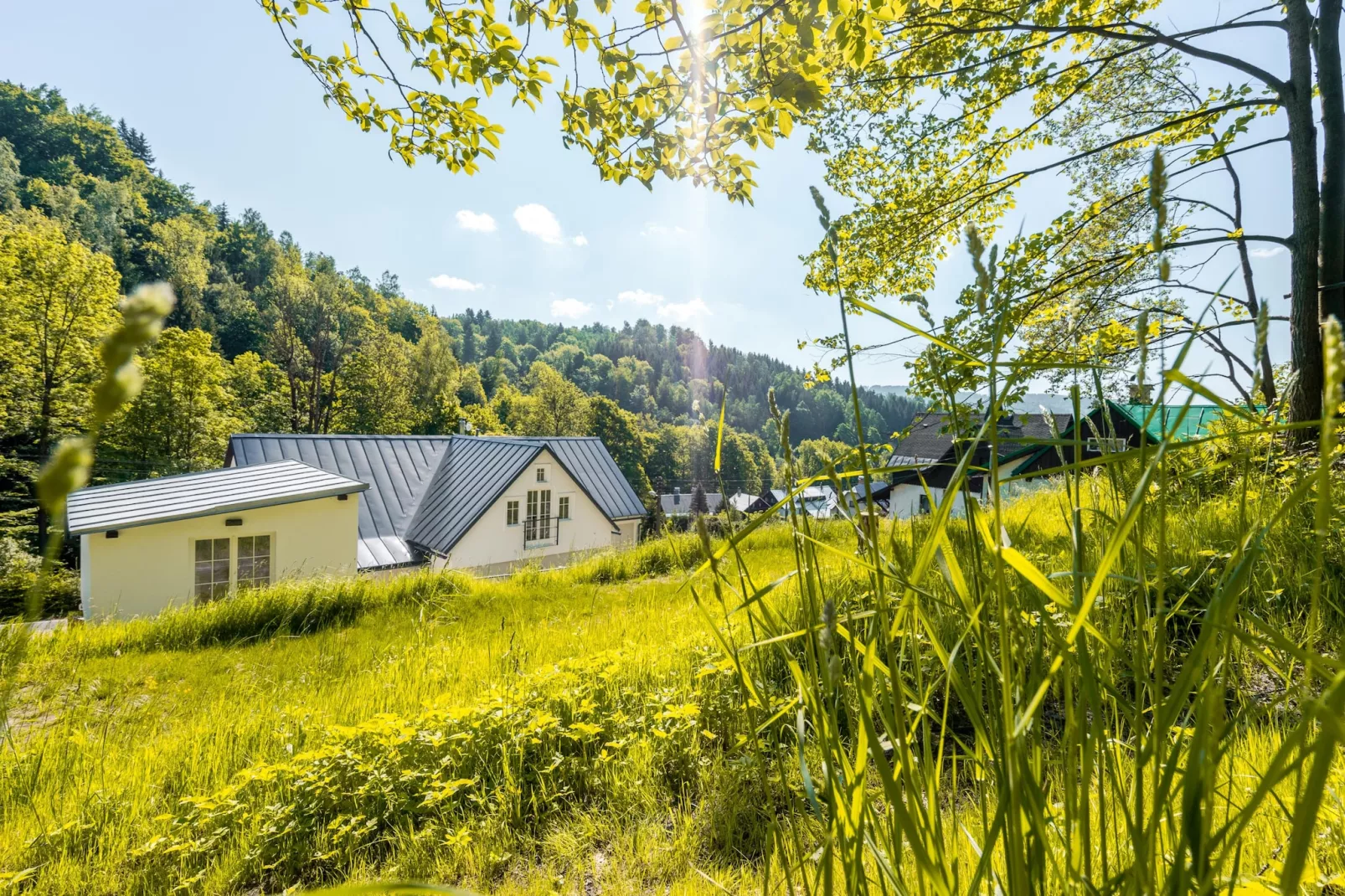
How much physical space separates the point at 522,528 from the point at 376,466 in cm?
562

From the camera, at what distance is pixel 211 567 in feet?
41.2

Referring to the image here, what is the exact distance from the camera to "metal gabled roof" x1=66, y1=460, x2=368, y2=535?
1129 cm

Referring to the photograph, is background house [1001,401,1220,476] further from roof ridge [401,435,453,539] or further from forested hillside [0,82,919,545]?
roof ridge [401,435,453,539]

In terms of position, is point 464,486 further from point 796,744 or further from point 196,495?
point 796,744

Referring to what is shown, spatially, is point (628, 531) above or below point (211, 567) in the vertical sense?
below

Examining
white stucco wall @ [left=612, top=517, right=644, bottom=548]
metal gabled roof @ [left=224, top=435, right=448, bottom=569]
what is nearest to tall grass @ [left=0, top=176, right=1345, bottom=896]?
metal gabled roof @ [left=224, top=435, right=448, bottom=569]

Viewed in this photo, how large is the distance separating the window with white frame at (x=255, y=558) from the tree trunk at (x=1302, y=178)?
16.3 metres

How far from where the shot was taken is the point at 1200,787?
24.1 inches

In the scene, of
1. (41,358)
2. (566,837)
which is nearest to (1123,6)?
(566,837)

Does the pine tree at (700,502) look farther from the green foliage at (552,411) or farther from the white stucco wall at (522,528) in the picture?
the green foliage at (552,411)

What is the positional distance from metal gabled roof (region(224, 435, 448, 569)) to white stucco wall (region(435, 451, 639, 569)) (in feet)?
6.37

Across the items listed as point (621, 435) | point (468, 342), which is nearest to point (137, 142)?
point (468, 342)

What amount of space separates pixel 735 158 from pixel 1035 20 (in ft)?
12.5

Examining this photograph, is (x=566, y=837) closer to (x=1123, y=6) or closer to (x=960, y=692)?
(x=960, y=692)
